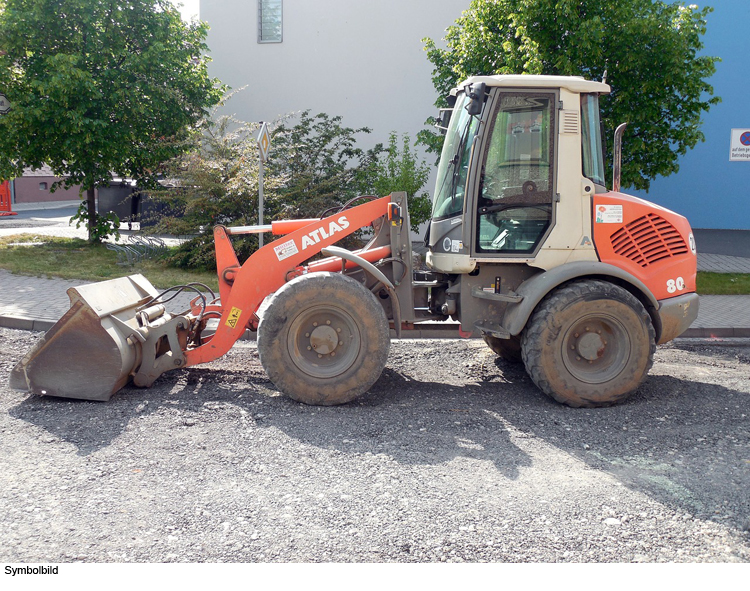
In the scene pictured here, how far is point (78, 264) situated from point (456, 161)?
9608mm

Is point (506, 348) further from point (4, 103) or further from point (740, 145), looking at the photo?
point (740, 145)

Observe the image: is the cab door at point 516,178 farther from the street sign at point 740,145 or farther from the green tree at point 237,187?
the street sign at point 740,145

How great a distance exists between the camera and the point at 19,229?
20078mm

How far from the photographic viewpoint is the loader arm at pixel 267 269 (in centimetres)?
611

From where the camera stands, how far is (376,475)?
4.42 m

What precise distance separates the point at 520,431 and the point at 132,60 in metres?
12.1

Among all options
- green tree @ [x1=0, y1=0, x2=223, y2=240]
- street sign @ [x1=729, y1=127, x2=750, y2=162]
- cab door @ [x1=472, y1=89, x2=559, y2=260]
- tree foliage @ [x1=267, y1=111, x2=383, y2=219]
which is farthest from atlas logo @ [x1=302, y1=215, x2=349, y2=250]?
street sign @ [x1=729, y1=127, x2=750, y2=162]

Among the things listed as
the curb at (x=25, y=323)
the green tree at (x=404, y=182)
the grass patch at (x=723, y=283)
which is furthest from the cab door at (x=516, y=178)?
the green tree at (x=404, y=182)

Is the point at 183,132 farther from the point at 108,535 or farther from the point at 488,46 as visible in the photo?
the point at 108,535

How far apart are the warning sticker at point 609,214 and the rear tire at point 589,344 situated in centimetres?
52

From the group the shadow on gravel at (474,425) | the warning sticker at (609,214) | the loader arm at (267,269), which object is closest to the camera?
the shadow on gravel at (474,425)

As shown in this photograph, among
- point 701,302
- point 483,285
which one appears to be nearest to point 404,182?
point 701,302

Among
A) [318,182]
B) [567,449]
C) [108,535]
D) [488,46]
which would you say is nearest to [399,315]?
[567,449]

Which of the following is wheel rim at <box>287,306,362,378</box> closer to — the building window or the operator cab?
the operator cab
